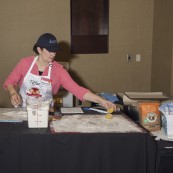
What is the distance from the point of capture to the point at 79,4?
3893mm

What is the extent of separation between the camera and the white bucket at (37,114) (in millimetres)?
1729

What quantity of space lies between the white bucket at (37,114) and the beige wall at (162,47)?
205 cm

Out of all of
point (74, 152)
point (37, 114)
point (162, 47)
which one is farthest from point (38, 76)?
point (162, 47)

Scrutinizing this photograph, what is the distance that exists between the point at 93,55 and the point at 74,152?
97.5 inches

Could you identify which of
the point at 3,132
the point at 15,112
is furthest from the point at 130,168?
the point at 15,112

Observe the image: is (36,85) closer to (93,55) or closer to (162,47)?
(93,55)

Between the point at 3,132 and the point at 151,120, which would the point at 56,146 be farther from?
the point at 151,120

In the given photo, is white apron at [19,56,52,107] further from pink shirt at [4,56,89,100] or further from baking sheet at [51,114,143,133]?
baking sheet at [51,114,143,133]

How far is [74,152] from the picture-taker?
65.1 inches

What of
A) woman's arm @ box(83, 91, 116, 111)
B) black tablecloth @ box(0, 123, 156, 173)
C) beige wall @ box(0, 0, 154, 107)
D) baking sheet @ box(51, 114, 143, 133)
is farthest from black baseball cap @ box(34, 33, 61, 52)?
beige wall @ box(0, 0, 154, 107)

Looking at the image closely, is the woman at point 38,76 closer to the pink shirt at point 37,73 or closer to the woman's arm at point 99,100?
the pink shirt at point 37,73

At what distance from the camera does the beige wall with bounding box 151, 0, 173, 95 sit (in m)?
3.46

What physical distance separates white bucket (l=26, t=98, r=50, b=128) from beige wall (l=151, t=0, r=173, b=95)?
80.6 inches

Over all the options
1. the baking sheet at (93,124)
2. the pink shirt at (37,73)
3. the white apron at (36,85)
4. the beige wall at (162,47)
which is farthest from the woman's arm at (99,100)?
the beige wall at (162,47)
